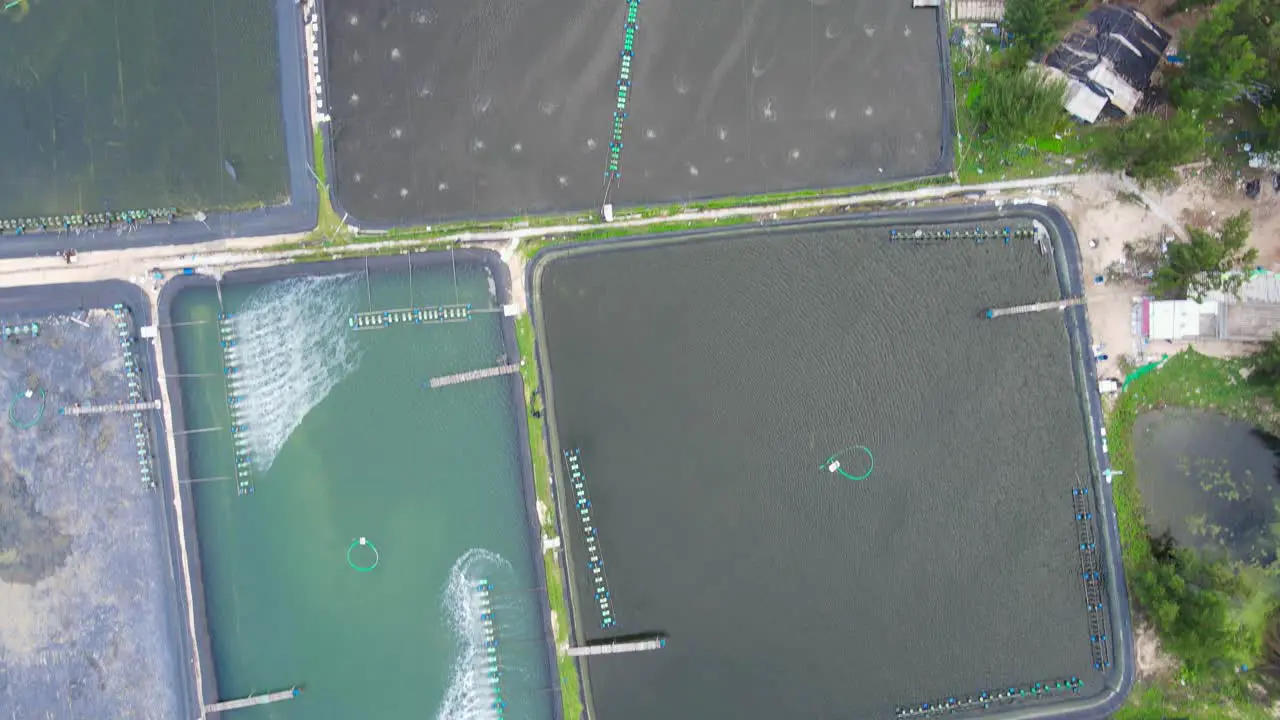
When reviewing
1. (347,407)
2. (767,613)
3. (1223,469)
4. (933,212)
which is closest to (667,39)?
(933,212)

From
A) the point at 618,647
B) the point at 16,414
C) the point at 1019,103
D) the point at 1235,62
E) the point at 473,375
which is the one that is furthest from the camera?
the point at 473,375

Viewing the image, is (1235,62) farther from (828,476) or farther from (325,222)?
(325,222)

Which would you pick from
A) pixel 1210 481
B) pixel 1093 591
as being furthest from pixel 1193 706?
pixel 1210 481

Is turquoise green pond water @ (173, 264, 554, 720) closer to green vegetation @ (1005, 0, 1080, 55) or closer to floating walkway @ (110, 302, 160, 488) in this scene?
floating walkway @ (110, 302, 160, 488)

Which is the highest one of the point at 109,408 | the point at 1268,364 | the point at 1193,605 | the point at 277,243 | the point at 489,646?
the point at 277,243

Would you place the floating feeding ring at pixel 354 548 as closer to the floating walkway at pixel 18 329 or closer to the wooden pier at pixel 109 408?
the wooden pier at pixel 109 408

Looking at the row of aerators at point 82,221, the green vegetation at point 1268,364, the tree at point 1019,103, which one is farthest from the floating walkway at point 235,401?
the green vegetation at point 1268,364

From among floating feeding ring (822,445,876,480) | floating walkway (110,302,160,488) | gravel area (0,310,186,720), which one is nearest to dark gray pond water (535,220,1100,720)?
floating feeding ring (822,445,876,480)

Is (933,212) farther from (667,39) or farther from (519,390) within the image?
(519,390)
